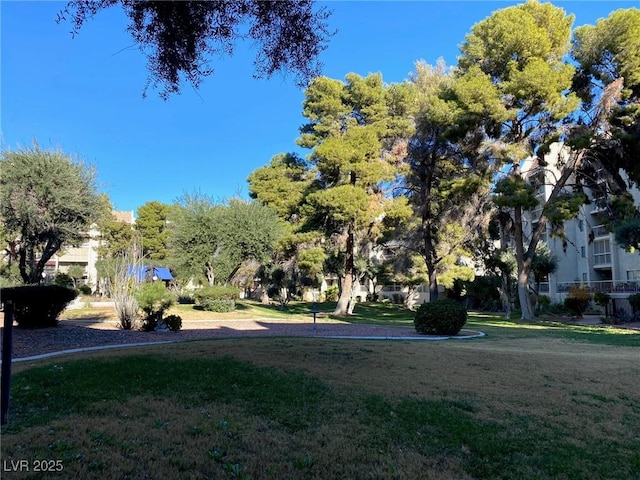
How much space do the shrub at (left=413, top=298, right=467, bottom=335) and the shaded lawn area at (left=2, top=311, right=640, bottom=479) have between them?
271 inches

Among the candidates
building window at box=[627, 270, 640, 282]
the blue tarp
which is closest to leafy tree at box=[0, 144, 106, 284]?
the blue tarp

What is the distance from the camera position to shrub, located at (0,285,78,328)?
1344cm

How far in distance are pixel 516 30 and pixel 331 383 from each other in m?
22.8

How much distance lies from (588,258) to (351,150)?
2382 centimetres

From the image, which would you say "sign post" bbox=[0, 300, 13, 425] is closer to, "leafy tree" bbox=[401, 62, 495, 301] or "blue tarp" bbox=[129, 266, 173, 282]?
"blue tarp" bbox=[129, 266, 173, 282]

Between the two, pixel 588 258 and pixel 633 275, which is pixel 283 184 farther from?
pixel 633 275

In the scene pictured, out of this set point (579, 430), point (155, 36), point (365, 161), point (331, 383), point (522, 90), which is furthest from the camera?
point (365, 161)

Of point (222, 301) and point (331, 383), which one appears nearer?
point (331, 383)

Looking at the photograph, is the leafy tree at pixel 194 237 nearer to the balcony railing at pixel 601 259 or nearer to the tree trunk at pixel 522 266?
the tree trunk at pixel 522 266

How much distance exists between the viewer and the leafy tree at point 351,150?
26578 mm

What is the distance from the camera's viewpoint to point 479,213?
28.3 metres

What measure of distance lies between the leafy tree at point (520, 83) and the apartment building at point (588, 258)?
317 centimetres

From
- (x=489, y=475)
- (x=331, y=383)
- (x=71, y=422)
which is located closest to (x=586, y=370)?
(x=331, y=383)

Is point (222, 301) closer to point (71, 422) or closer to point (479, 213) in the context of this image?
point (479, 213)
